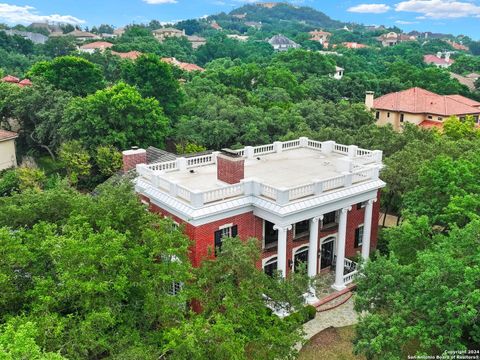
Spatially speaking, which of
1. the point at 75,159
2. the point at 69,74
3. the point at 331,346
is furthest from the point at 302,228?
the point at 69,74

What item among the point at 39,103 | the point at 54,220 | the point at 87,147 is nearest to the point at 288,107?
the point at 87,147

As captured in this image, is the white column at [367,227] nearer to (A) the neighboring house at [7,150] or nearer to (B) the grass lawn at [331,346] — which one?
(B) the grass lawn at [331,346]

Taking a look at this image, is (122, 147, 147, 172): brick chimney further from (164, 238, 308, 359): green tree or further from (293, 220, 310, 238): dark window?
(164, 238, 308, 359): green tree

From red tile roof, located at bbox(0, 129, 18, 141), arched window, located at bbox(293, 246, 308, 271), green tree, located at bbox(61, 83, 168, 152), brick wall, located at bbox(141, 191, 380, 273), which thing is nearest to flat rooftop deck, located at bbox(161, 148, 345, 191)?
brick wall, located at bbox(141, 191, 380, 273)

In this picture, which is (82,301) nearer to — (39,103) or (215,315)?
(215,315)

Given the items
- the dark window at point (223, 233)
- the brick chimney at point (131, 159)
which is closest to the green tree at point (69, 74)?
the brick chimney at point (131, 159)

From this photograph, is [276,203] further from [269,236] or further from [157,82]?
[157,82]
